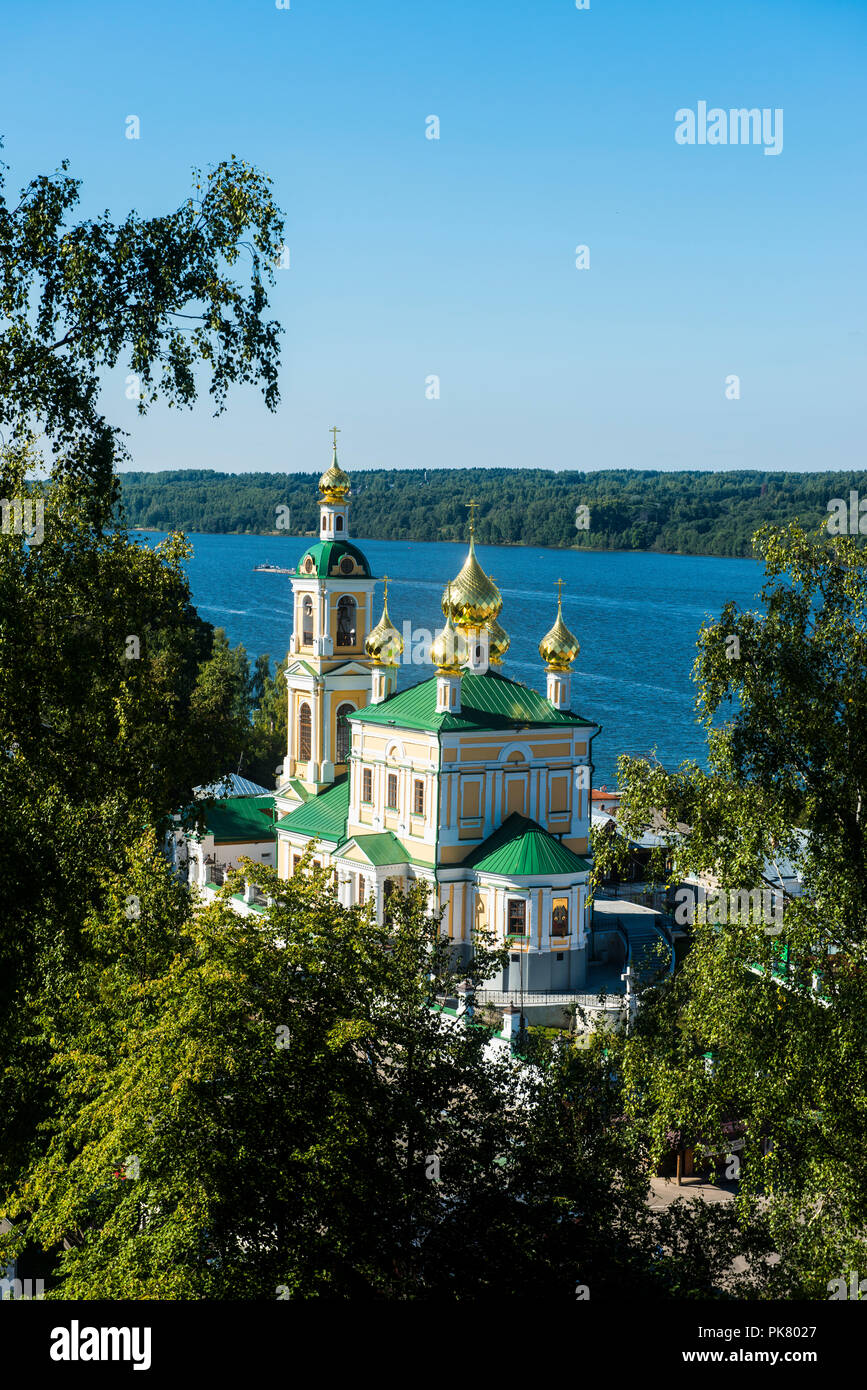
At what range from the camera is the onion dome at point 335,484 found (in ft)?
106

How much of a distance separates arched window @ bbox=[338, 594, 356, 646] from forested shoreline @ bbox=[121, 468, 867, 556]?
236 feet

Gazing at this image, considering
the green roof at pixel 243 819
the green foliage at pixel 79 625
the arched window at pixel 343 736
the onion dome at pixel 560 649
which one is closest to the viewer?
the green foliage at pixel 79 625

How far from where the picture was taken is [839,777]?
12258 millimetres

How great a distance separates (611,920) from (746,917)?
53.7ft

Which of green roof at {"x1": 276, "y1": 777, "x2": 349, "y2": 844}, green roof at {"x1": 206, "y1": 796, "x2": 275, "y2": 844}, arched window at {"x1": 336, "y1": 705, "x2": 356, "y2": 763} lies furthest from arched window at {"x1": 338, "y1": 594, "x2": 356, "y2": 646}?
green roof at {"x1": 206, "y1": 796, "x2": 275, "y2": 844}

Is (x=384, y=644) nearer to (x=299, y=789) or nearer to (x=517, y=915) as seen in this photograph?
(x=299, y=789)

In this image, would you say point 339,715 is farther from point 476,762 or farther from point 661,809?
point 661,809

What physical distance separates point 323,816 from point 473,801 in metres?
4.55

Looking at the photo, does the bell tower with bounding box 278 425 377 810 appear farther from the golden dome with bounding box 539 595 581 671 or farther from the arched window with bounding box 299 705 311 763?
the golden dome with bounding box 539 595 581 671

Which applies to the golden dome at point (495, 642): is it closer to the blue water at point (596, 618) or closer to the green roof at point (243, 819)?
the blue water at point (596, 618)

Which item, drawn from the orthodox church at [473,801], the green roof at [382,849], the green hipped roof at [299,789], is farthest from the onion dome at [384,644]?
the green roof at [382,849]

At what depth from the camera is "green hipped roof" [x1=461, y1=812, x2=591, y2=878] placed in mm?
26156

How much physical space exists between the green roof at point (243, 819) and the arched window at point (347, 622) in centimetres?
484
